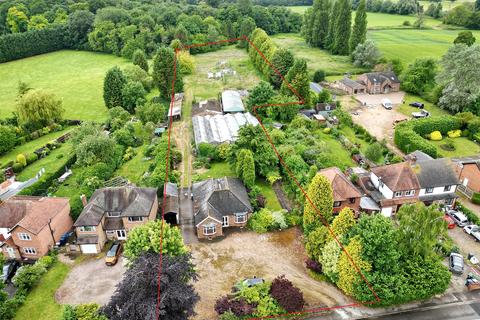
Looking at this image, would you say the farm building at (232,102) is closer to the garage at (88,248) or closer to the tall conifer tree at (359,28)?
the garage at (88,248)

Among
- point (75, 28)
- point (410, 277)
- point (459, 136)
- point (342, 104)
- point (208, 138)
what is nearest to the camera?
point (410, 277)

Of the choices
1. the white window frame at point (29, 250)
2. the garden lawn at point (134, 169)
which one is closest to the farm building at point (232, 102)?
the garden lawn at point (134, 169)

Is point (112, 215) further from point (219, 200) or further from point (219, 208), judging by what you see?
point (219, 200)

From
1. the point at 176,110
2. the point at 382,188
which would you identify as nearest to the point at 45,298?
the point at 382,188

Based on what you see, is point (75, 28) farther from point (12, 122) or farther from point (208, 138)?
point (208, 138)

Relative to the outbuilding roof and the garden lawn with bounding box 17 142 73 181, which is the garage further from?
the garden lawn with bounding box 17 142 73 181

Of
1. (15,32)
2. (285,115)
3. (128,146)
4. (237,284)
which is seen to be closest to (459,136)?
(285,115)
